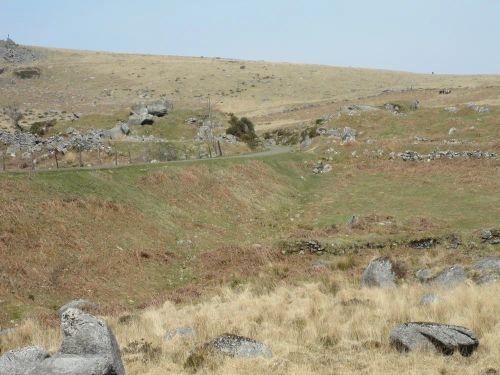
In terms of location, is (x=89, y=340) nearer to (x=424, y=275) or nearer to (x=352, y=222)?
(x=424, y=275)

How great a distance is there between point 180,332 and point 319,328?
13.1 feet

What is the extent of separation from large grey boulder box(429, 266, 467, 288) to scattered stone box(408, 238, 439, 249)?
327 inches

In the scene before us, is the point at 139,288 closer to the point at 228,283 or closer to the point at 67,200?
the point at 228,283

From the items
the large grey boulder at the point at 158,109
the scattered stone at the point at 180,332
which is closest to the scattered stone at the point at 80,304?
the scattered stone at the point at 180,332

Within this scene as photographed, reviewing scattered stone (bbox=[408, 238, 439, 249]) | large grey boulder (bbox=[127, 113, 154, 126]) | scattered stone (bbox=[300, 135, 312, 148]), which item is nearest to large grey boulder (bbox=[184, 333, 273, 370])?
scattered stone (bbox=[408, 238, 439, 249])

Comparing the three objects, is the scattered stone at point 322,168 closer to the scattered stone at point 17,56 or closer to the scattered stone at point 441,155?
the scattered stone at point 441,155

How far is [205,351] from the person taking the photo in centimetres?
1211

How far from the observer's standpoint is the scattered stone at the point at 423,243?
2869cm

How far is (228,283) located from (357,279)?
238 inches

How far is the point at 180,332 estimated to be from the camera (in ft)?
47.7

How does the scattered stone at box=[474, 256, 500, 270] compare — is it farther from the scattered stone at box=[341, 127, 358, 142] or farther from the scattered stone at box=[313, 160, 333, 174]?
the scattered stone at box=[341, 127, 358, 142]

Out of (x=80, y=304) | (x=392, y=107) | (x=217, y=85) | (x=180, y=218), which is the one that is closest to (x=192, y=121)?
(x=392, y=107)

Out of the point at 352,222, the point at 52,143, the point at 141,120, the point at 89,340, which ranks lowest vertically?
the point at 352,222

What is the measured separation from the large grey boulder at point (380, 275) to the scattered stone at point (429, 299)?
3.47m
